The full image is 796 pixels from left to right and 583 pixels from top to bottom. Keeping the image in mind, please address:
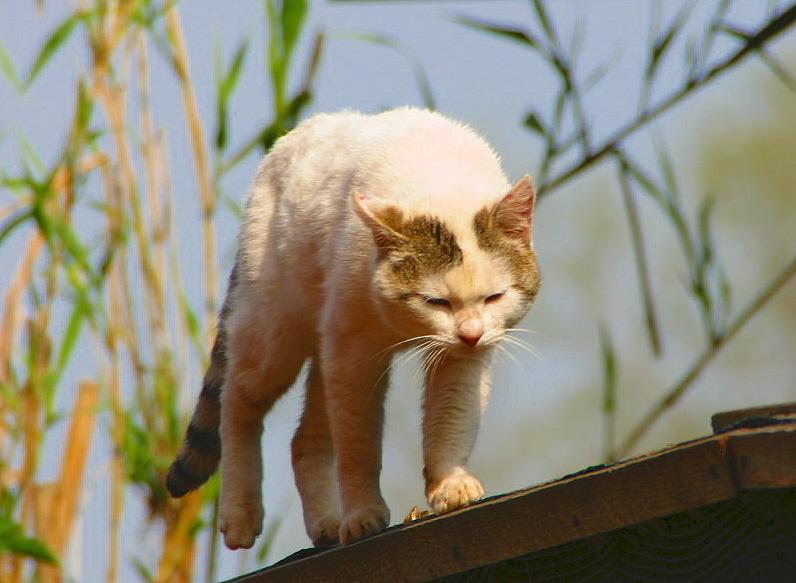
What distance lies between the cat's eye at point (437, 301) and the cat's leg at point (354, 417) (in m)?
0.16

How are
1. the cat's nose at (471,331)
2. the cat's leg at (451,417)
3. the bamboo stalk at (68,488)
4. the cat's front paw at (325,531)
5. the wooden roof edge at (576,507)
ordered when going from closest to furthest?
1. the wooden roof edge at (576,507)
2. the cat's nose at (471,331)
3. the cat's leg at (451,417)
4. the cat's front paw at (325,531)
5. the bamboo stalk at (68,488)

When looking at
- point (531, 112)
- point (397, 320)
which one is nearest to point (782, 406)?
point (397, 320)

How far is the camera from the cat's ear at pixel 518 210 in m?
1.90

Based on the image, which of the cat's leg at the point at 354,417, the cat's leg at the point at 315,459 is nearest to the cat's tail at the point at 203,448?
the cat's leg at the point at 315,459

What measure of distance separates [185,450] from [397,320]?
86 centimetres

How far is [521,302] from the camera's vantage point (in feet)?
6.48

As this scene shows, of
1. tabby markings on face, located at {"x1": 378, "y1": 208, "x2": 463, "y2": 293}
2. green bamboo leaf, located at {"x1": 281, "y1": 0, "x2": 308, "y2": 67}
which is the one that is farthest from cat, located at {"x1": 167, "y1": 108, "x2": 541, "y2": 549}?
green bamboo leaf, located at {"x1": 281, "y1": 0, "x2": 308, "y2": 67}

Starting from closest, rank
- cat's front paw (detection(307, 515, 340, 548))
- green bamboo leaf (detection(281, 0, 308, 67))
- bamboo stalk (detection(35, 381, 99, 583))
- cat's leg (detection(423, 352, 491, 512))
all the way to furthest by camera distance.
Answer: cat's leg (detection(423, 352, 491, 512))
cat's front paw (detection(307, 515, 340, 548))
green bamboo leaf (detection(281, 0, 308, 67))
bamboo stalk (detection(35, 381, 99, 583))

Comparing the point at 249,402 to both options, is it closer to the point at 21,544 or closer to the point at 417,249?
the point at 417,249

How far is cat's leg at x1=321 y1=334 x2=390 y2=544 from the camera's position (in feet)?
6.55

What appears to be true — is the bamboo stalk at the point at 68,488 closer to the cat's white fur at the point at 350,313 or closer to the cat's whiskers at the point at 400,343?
the cat's white fur at the point at 350,313

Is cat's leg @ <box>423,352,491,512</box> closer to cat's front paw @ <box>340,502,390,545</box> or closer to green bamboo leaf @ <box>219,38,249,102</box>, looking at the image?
cat's front paw @ <box>340,502,390,545</box>

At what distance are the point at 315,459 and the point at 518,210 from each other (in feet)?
2.45

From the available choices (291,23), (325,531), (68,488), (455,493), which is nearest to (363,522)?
(455,493)
